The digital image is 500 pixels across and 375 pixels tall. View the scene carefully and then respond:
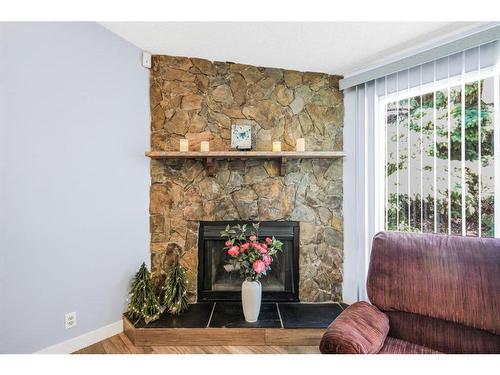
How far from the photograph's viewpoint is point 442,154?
198cm

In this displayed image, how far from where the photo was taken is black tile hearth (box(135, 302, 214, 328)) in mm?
2102

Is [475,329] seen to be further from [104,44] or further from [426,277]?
[104,44]

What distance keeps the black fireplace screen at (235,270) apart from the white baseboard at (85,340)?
0.74 m

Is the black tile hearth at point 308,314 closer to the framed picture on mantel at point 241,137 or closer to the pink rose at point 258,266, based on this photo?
the pink rose at point 258,266

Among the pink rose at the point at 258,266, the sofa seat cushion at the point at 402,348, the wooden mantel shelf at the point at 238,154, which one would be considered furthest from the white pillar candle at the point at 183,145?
the sofa seat cushion at the point at 402,348

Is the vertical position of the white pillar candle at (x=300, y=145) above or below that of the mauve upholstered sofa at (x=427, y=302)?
above

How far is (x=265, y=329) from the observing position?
2072 millimetres

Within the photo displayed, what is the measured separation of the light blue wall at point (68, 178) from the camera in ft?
5.61

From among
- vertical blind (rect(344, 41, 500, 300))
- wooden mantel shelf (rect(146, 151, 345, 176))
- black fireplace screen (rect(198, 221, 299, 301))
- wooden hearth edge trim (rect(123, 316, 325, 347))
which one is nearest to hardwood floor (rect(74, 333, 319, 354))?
wooden hearth edge trim (rect(123, 316, 325, 347))

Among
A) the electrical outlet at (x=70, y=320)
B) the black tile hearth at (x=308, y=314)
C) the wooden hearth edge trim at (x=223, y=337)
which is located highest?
the electrical outlet at (x=70, y=320)

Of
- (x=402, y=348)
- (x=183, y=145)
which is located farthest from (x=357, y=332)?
(x=183, y=145)

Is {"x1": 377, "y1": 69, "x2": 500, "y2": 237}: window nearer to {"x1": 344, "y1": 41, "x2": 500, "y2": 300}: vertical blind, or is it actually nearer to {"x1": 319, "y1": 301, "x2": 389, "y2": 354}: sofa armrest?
{"x1": 344, "y1": 41, "x2": 500, "y2": 300}: vertical blind

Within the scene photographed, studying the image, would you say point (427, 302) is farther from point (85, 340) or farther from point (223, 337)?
point (85, 340)
